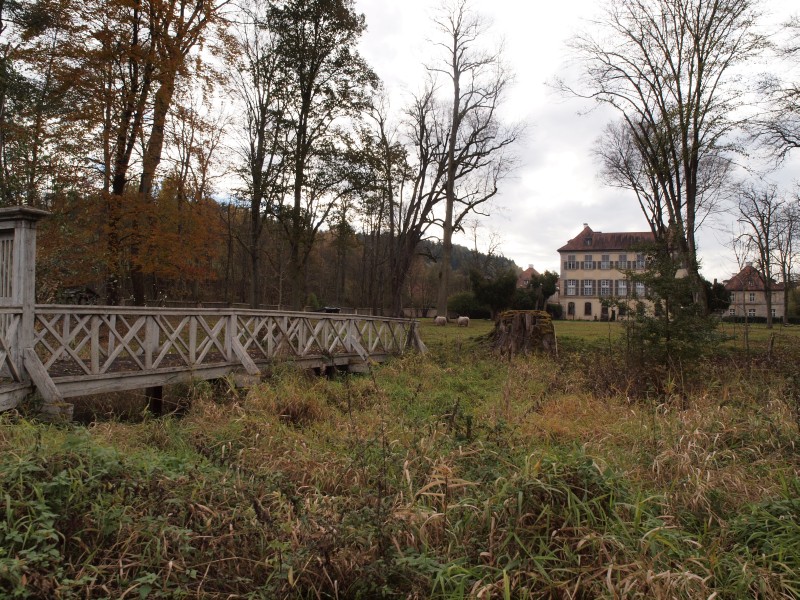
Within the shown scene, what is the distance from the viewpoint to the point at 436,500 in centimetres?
407

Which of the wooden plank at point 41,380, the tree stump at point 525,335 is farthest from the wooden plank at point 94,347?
the tree stump at point 525,335

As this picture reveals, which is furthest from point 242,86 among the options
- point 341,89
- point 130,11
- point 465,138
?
point 465,138

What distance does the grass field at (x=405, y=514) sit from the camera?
3029mm

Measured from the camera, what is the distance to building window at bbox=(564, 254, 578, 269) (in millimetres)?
60344

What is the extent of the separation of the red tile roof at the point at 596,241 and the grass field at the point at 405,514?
5680cm

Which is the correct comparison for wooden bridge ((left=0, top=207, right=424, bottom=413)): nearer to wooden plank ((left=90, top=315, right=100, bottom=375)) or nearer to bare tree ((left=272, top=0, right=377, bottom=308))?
wooden plank ((left=90, top=315, right=100, bottom=375))

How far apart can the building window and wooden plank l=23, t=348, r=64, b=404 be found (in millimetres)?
58648

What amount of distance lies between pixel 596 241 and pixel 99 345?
58126 mm

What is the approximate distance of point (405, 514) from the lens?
3482 mm

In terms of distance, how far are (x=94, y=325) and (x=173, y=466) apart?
11.6ft

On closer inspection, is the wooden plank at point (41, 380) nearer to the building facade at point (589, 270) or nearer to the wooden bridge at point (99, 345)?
the wooden bridge at point (99, 345)

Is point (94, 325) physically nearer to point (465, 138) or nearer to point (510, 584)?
point (510, 584)

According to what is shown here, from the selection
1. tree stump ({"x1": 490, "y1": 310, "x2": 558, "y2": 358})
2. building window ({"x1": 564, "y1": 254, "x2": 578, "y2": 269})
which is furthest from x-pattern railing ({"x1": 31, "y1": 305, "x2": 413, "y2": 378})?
building window ({"x1": 564, "y1": 254, "x2": 578, "y2": 269})

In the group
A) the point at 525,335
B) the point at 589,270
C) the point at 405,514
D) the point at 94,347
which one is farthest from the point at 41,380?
the point at 589,270
